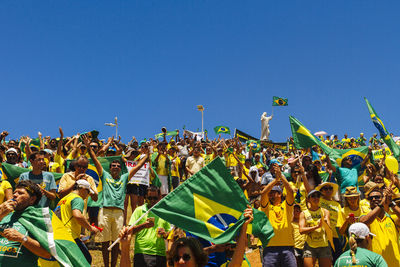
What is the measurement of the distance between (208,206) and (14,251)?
2105 mm

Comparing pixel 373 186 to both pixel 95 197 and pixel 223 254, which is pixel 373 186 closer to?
pixel 223 254

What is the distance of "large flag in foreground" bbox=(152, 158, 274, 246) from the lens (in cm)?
409

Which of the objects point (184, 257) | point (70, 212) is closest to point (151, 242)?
point (70, 212)

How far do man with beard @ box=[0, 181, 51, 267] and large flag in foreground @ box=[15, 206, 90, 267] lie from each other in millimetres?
53

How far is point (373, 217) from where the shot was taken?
5.83m

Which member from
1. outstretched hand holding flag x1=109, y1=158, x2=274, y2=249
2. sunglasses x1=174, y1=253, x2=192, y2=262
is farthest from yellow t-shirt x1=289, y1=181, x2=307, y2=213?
sunglasses x1=174, y1=253, x2=192, y2=262

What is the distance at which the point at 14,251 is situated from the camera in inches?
170

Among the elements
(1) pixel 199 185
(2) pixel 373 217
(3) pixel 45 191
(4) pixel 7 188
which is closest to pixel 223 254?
(1) pixel 199 185

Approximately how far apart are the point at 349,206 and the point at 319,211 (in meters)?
0.47

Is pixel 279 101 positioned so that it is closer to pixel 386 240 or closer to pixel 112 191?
pixel 112 191

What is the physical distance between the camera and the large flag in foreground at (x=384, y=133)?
394 inches

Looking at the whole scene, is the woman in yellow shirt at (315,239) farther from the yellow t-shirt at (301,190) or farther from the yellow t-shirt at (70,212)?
the yellow t-shirt at (70,212)

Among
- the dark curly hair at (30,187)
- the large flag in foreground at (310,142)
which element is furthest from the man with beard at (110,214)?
the large flag in foreground at (310,142)

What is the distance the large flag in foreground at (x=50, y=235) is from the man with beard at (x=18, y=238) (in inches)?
2.1
